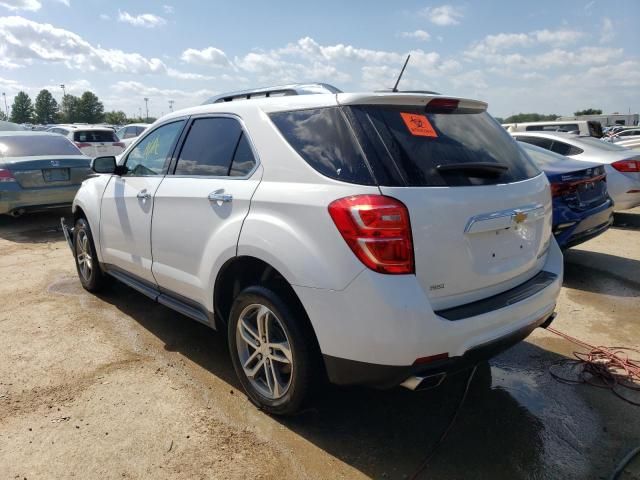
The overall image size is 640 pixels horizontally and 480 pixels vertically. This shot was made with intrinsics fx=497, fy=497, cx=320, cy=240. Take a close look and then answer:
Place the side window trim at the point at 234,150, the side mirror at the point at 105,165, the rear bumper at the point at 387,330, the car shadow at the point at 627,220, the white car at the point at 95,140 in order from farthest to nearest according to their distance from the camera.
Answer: the white car at the point at 95,140, the car shadow at the point at 627,220, the side mirror at the point at 105,165, the side window trim at the point at 234,150, the rear bumper at the point at 387,330

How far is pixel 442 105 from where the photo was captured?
2.73 metres

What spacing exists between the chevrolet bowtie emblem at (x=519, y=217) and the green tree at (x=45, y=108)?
11837 centimetres

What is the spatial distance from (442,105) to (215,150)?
4.79ft

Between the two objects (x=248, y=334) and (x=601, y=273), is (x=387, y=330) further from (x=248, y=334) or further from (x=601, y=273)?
(x=601, y=273)

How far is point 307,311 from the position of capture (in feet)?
7.89

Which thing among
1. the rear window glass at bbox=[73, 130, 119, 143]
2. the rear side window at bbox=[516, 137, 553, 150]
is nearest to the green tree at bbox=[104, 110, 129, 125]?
the rear window glass at bbox=[73, 130, 119, 143]

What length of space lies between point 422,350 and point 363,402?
3.33 feet

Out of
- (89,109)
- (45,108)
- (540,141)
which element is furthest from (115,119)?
(540,141)

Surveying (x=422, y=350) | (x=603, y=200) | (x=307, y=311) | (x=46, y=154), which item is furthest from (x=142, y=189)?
(x=46, y=154)

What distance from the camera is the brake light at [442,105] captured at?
268 centimetres

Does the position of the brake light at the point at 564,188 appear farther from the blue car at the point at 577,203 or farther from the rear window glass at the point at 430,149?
the rear window glass at the point at 430,149

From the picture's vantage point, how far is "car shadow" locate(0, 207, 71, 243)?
7828 mm

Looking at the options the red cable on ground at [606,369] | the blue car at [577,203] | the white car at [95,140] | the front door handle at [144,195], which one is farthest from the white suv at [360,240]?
the white car at [95,140]

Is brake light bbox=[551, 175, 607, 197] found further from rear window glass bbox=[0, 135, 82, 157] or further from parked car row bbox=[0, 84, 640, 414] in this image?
rear window glass bbox=[0, 135, 82, 157]
